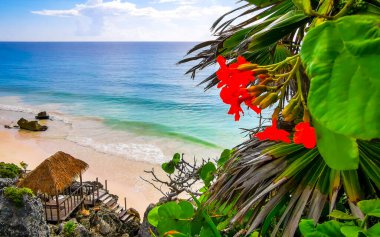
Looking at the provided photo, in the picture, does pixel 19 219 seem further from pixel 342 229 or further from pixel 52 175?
pixel 342 229

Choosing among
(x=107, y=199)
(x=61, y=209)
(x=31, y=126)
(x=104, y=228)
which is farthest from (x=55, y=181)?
(x=31, y=126)

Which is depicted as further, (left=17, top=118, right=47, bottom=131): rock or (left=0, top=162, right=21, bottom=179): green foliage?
(left=17, top=118, right=47, bottom=131): rock

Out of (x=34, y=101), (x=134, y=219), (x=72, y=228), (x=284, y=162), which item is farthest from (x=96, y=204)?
(x=34, y=101)

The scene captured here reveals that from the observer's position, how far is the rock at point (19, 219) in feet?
30.0

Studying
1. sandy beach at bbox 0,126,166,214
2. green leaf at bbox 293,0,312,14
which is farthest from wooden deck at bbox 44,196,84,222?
green leaf at bbox 293,0,312,14

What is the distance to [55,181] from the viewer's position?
11.5 metres

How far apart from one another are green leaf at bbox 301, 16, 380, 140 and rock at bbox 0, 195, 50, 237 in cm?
1014

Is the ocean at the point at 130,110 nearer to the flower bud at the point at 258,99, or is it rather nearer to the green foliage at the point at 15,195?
the green foliage at the point at 15,195

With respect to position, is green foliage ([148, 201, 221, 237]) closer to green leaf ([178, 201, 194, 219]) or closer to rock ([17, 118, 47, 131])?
green leaf ([178, 201, 194, 219])

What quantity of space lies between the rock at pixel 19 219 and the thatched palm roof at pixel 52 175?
77.5 inches

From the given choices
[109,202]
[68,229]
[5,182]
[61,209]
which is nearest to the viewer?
[5,182]

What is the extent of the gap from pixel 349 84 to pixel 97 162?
21.1m

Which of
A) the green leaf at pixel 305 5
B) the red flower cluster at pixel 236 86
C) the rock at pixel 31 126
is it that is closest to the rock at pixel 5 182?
the red flower cluster at pixel 236 86

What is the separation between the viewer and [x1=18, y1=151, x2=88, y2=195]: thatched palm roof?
37.3 ft
